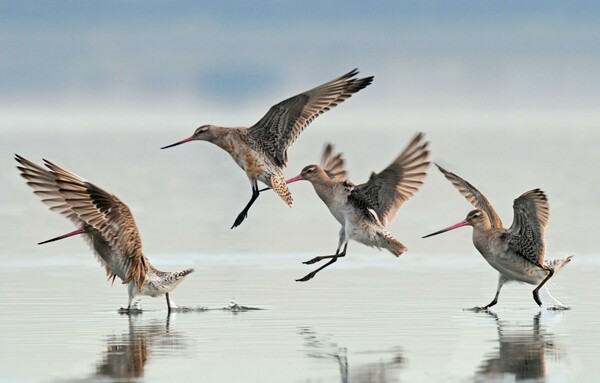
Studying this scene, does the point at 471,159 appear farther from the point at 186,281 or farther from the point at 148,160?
the point at 186,281

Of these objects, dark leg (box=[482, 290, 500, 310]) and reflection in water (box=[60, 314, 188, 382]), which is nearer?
reflection in water (box=[60, 314, 188, 382])

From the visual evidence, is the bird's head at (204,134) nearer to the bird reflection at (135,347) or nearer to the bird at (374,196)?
the bird at (374,196)

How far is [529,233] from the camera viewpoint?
1648cm

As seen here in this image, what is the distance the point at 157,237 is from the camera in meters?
23.2

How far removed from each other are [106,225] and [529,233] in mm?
4016

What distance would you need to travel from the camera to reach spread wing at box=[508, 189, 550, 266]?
643 inches

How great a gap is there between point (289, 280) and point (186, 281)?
105 centimetres

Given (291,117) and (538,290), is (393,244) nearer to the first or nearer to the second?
(538,290)

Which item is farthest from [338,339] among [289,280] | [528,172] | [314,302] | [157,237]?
[528,172]

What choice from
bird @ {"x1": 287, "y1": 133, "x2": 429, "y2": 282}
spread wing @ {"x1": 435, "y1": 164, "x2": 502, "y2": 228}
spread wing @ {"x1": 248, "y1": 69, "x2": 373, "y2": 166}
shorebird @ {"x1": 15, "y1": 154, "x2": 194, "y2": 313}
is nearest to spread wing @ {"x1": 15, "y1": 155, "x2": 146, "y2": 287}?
shorebird @ {"x1": 15, "y1": 154, "x2": 194, "y2": 313}

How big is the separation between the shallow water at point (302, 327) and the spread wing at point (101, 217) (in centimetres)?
42

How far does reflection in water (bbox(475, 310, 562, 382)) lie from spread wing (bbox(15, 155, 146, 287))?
3.33 m

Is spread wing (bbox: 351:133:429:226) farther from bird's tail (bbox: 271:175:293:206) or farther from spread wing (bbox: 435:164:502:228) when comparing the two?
bird's tail (bbox: 271:175:293:206)

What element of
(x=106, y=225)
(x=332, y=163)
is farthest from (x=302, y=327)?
(x=332, y=163)
